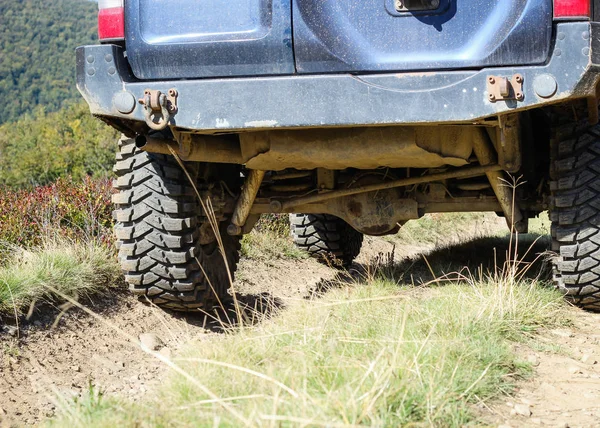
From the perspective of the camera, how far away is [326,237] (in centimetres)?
670

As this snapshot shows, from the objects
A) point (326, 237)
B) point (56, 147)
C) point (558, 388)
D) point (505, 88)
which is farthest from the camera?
point (56, 147)

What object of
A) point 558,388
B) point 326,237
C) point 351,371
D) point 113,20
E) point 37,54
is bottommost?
point 37,54

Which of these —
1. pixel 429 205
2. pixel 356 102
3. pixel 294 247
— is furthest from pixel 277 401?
pixel 294 247

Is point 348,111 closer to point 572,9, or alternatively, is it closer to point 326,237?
point 572,9

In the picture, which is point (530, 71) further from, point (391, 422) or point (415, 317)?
point (391, 422)

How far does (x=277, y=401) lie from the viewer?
7.15ft

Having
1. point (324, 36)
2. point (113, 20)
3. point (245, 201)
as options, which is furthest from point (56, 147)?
point (324, 36)

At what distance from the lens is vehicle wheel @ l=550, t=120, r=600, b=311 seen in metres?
3.91

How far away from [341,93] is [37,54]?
4608 cm

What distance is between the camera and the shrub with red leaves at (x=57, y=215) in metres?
5.62

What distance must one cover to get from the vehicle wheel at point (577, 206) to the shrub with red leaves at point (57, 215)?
3084 mm

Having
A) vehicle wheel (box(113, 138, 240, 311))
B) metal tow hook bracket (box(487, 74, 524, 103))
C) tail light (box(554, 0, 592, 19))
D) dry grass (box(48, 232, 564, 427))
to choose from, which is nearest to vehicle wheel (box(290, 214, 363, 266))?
vehicle wheel (box(113, 138, 240, 311))

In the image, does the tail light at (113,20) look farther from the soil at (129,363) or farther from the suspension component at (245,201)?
the soil at (129,363)

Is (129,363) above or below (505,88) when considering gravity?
below
